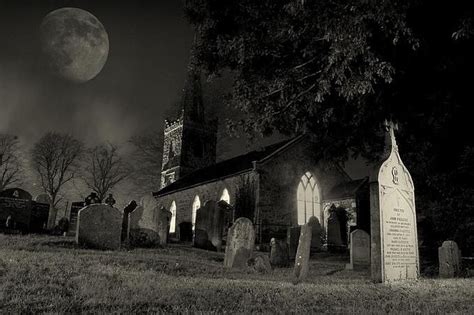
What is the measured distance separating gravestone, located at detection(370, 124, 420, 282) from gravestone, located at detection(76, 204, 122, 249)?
7.63m

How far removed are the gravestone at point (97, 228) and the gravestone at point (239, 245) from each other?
3.56 meters

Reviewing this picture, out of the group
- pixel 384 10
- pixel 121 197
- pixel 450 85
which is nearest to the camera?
pixel 384 10

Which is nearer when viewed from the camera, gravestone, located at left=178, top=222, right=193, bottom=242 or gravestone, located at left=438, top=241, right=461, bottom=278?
gravestone, located at left=438, top=241, right=461, bottom=278

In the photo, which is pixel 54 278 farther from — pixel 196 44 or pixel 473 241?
pixel 473 241

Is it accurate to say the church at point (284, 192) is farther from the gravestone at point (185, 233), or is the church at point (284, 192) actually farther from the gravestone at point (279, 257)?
the gravestone at point (279, 257)

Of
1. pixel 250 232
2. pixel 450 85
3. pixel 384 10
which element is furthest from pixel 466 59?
pixel 250 232

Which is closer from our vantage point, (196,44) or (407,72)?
(407,72)

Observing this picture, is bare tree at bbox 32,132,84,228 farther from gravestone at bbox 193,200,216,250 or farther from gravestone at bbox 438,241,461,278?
gravestone at bbox 438,241,461,278

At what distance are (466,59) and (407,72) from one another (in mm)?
1407

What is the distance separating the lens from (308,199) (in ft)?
86.5

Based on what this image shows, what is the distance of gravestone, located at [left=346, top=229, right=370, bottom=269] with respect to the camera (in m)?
→ 11.5

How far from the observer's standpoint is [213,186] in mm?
28484

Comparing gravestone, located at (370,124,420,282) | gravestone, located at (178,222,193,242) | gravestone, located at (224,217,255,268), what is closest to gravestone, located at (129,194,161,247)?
gravestone, located at (224,217,255,268)

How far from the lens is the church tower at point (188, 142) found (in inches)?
1588
